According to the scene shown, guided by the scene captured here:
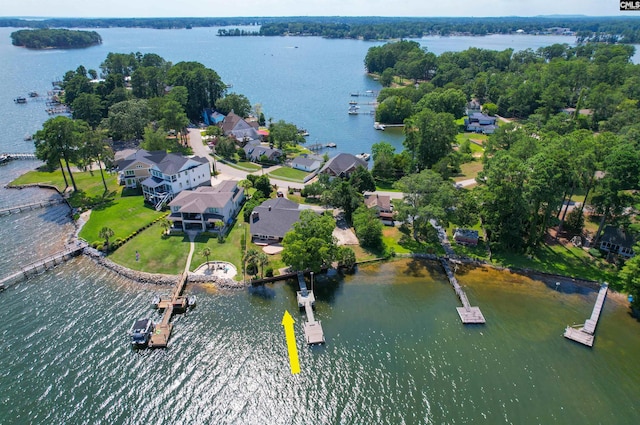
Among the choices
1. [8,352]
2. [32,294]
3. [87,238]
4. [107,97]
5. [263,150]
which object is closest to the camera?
[8,352]

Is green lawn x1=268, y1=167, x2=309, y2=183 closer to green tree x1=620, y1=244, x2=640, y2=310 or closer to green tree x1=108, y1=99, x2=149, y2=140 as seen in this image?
green tree x1=108, y1=99, x2=149, y2=140

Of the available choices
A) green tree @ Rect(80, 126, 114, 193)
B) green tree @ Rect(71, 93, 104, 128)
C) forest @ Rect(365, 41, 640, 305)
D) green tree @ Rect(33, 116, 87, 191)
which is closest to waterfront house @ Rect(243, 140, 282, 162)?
forest @ Rect(365, 41, 640, 305)

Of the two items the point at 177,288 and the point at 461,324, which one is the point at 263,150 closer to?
the point at 177,288

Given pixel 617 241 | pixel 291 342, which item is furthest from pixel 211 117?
pixel 617 241

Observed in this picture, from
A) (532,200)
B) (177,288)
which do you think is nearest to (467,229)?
(532,200)

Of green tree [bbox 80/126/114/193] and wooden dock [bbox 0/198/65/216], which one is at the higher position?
green tree [bbox 80/126/114/193]

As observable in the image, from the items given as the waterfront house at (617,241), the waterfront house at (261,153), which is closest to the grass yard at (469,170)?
the waterfront house at (617,241)
